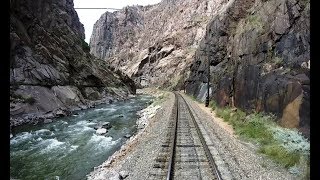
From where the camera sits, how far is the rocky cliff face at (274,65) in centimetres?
1525

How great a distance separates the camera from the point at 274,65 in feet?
64.2

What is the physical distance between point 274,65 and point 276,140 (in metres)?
7.03

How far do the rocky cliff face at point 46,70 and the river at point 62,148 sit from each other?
4385 mm

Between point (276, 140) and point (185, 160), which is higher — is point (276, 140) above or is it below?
above

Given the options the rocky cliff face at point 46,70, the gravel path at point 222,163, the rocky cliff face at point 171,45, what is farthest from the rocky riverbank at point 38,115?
the rocky cliff face at point 171,45

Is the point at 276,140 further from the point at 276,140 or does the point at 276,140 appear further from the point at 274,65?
the point at 274,65

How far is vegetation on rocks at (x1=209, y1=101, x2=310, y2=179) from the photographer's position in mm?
11066

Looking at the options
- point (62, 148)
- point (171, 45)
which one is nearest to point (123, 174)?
point (62, 148)

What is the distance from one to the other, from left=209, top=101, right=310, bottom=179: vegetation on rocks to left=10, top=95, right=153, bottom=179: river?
26.1 ft

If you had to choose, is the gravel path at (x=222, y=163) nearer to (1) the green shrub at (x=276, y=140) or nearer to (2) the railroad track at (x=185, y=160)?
(2) the railroad track at (x=185, y=160)

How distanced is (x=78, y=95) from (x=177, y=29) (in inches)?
3477

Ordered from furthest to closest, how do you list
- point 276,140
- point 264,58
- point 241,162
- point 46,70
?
point 46,70
point 264,58
point 276,140
point 241,162
